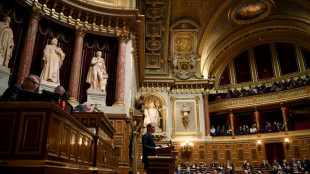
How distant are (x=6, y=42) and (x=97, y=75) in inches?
133

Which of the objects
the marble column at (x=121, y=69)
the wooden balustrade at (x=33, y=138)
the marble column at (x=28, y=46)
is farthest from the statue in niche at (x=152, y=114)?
the wooden balustrade at (x=33, y=138)

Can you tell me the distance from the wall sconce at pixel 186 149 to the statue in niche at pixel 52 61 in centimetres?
1197

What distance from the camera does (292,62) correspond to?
20859 mm

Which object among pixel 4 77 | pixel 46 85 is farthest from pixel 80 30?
pixel 4 77

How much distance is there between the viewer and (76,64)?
9492 mm

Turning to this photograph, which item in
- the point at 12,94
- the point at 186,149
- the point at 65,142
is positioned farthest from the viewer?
the point at 186,149

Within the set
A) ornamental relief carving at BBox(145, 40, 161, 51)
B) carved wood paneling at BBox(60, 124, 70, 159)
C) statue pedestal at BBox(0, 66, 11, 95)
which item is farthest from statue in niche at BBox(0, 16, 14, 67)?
ornamental relief carving at BBox(145, 40, 161, 51)

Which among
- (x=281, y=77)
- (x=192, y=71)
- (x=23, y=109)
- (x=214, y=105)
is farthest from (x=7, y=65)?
(x=281, y=77)

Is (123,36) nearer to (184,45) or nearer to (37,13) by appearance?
(37,13)

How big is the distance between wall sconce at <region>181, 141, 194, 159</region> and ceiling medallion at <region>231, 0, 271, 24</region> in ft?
36.1

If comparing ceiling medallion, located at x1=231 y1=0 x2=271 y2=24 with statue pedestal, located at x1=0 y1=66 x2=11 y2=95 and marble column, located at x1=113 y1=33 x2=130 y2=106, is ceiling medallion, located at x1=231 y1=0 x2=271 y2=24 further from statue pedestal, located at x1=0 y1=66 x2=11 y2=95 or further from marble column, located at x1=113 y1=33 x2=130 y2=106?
statue pedestal, located at x1=0 y1=66 x2=11 y2=95

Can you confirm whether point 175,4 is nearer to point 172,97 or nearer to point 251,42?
point 172,97

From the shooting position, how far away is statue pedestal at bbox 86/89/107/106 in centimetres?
930

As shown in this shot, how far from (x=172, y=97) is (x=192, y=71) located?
295cm
